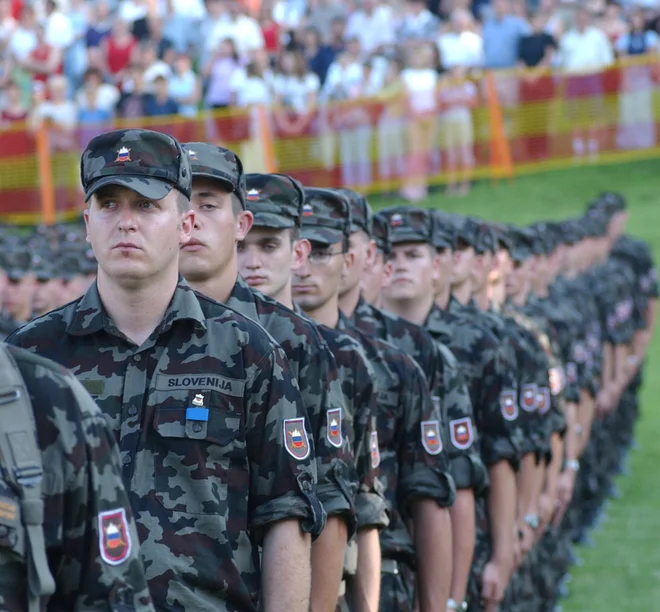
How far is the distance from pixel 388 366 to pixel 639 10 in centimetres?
1959

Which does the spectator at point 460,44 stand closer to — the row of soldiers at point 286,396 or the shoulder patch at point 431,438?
the row of soldiers at point 286,396

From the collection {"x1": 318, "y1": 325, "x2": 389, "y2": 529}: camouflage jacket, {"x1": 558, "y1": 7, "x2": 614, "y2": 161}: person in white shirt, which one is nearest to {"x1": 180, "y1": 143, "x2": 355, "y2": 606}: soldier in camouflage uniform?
{"x1": 318, "y1": 325, "x2": 389, "y2": 529}: camouflage jacket

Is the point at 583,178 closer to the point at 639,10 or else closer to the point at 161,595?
the point at 639,10

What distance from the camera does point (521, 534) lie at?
8.77m

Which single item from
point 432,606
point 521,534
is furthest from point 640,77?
point 432,606

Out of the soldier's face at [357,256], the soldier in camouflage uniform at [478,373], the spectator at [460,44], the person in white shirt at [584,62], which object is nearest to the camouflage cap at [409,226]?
the soldier in camouflage uniform at [478,373]

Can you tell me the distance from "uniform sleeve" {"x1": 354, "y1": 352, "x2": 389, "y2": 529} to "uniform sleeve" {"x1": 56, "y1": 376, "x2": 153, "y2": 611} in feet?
6.73

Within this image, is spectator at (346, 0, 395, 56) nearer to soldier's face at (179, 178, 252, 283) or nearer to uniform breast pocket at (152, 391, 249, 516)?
soldier's face at (179, 178, 252, 283)

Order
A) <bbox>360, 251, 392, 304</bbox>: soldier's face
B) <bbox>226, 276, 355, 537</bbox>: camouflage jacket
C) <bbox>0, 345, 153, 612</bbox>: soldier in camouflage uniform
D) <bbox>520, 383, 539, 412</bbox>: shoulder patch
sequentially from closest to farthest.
→ <bbox>0, 345, 153, 612</bbox>: soldier in camouflage uniform, <bbox>226, 276, 355, 537</bbox>: camouflage jacket, <bbox>360, 251, 392, 304</bbox>: soldier's face, <bbox>520, 383, 539, 412</bbox>: shoulder patch

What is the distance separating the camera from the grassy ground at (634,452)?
11477mm

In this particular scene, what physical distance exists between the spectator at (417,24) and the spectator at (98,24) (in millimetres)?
4148

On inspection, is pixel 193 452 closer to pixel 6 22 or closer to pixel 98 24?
pixel 98 24

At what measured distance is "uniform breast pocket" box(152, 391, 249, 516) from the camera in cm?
390

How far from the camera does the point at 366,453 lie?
520cm
